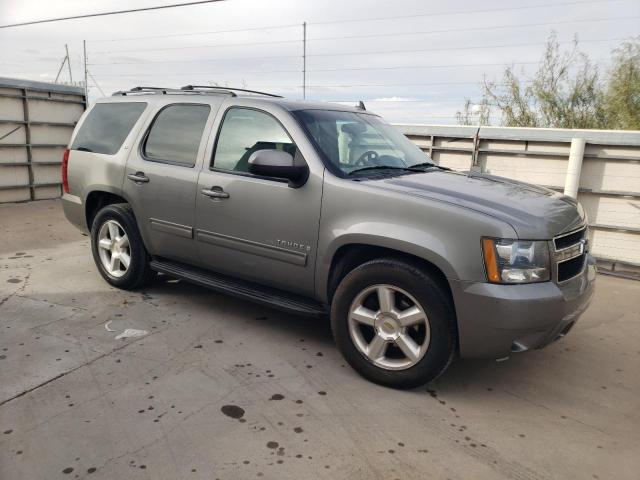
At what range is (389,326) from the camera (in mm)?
Answer: 3174

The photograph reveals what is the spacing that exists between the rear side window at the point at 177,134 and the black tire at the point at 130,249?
586mm

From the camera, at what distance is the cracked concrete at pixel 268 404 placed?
251 cm

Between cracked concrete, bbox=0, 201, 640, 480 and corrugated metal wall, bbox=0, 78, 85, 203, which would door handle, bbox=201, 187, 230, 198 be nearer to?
cracked concrete, bbox=0, 201, 640, 480

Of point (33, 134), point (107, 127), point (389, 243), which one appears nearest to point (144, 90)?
point (107, 127)

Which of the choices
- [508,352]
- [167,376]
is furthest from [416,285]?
[167,376]

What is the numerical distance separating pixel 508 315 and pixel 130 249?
10.8 feet

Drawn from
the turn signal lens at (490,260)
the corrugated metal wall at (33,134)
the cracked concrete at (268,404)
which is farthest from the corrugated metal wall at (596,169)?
the corrugated metal wall at (33,134)

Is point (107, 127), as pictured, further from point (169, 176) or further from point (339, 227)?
point (339, 227)

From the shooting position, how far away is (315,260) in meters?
3.46

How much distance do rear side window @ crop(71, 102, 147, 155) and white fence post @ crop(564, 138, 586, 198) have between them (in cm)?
508

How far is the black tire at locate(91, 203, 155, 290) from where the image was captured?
180 inches

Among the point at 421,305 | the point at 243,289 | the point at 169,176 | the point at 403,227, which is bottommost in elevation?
the point at 243,289

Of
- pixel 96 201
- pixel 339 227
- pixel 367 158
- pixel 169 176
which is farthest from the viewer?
pixel 96 201

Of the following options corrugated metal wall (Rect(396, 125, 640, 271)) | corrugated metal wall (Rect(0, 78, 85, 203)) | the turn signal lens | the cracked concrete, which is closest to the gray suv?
the turn signal lens
